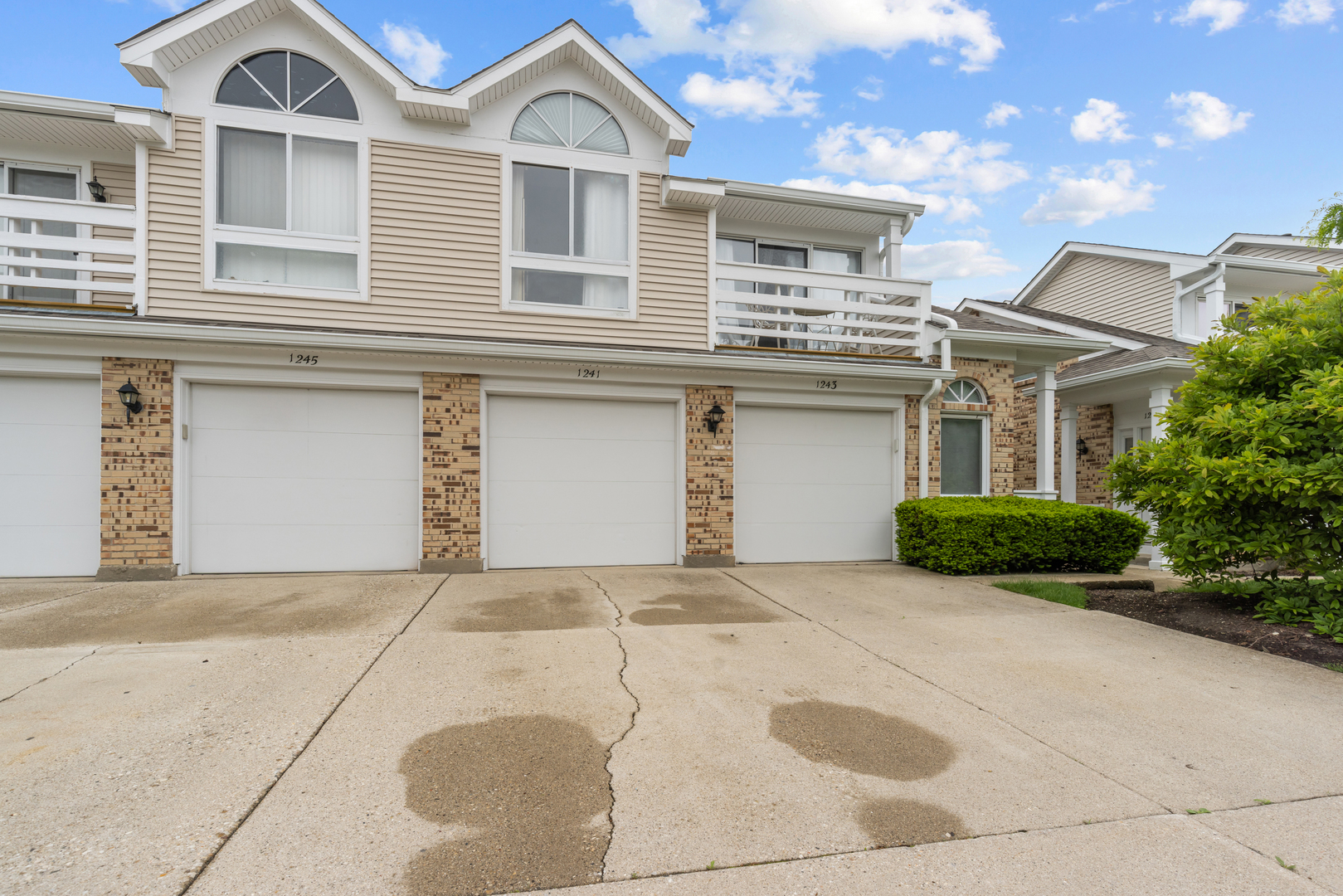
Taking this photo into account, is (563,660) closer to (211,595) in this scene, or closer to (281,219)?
(211,595)

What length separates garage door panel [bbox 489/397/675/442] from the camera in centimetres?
841

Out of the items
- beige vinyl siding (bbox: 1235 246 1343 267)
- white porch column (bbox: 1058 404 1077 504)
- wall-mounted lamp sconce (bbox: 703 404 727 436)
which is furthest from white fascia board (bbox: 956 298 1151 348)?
wall-mounted lamp sconce (bbox: 703 404 727 436)

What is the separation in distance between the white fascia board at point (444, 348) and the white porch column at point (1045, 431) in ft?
8.97

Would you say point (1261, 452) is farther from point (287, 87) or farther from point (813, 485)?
point (287, 87)

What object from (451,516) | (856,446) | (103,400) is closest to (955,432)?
(856,446)

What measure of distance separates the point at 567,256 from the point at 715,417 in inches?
121

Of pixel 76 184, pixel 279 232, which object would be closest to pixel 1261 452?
pixel 279 232

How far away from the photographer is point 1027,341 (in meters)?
10.1

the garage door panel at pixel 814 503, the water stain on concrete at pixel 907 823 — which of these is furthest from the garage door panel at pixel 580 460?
the water stain on concrete at pixel 907 823

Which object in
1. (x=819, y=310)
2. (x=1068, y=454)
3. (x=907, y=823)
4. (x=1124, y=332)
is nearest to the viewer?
(x=907, y=823)

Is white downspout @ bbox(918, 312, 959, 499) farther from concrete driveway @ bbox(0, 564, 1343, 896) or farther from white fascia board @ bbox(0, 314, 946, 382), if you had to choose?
concrete driveway @ bbox(0, 564, 1343, 896)

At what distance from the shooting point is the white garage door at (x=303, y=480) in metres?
7.62

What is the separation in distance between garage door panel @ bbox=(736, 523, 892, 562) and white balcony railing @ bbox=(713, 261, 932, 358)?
2.84 meters

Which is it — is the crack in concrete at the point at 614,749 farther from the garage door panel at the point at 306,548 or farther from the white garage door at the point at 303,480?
the white garage door at the point at 303,480
